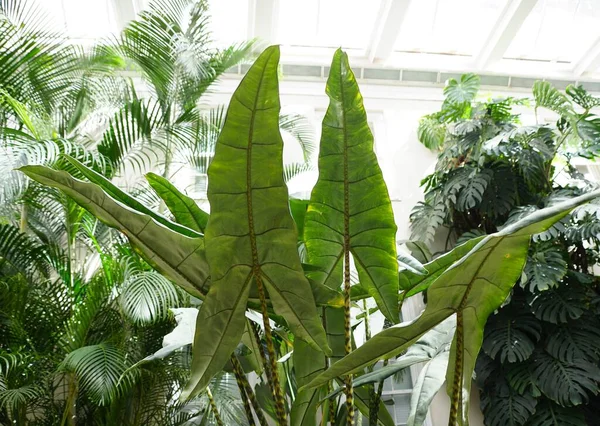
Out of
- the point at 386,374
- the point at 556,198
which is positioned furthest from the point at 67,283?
the point at 556,198

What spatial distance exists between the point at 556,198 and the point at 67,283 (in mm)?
4435

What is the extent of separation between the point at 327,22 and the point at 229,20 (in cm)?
140

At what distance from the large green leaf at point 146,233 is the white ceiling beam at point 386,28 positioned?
7.21 m

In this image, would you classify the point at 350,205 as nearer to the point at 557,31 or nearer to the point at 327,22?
the point at 327,22

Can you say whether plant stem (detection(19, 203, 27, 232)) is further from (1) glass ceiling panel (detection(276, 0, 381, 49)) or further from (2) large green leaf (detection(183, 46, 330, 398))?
(1) glass ceiling panel (detection(276, 0, 381, 49))

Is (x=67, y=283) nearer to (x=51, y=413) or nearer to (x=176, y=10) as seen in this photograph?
(x=51, y=413)

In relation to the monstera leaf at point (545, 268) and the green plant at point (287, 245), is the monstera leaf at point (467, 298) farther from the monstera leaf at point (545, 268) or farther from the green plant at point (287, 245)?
the monstera leaf at point (545, 268)

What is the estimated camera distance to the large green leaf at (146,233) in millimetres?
948

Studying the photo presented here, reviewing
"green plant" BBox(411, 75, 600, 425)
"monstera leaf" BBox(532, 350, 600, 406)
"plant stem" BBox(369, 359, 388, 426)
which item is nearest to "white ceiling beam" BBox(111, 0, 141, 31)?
"green plant" BBox(411, 75, 600, 425)

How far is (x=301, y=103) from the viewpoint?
8383mm

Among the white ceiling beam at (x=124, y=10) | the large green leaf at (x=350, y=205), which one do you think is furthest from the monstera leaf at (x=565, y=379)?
the white ceiling beam at (x=124, y=10)

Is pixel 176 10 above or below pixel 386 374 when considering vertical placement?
above

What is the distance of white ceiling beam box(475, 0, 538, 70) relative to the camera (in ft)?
25.3

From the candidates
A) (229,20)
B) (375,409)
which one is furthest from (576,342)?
(229,20)
